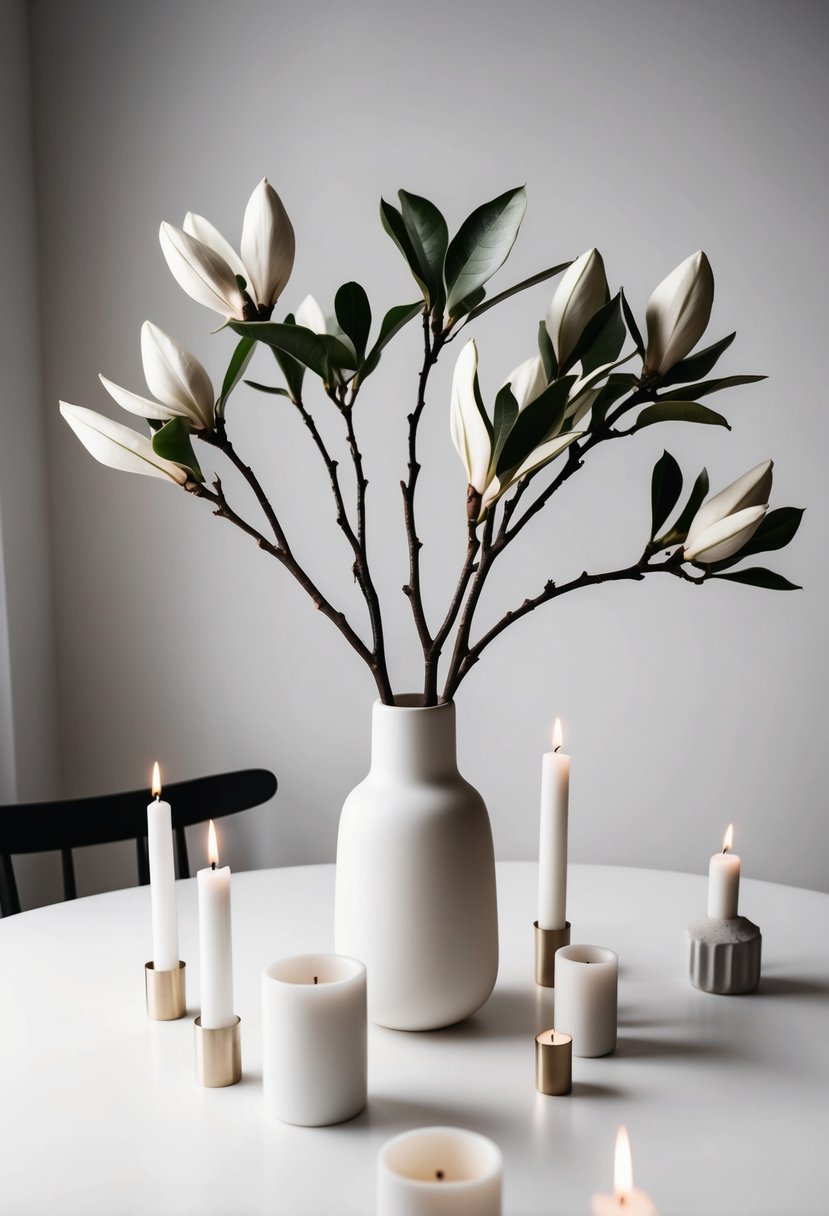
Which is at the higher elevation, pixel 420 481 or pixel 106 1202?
pixel 420 481

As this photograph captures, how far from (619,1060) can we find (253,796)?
3.39 ft

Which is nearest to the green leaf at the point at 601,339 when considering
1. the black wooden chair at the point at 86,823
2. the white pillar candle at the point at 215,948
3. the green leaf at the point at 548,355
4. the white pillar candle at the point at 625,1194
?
the green leaf at the point at 548,355

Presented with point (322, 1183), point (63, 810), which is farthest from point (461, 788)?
point (63, 810)

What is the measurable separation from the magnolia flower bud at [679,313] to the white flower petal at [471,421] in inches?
6.1

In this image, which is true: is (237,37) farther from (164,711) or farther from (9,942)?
(9,942)

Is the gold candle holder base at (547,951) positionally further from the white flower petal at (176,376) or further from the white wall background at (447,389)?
the white wall background at (447,389)

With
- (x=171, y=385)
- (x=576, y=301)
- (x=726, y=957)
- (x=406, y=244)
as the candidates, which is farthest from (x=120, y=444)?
(x=726, y=957)

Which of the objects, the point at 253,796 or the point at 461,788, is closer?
the point at 461,788

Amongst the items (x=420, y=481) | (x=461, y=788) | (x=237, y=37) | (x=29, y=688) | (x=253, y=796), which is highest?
(x=237, y=37)

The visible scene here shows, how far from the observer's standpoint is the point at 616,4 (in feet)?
6.50

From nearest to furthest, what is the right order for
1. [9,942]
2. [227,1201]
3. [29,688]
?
1. [227,1201]
2. [9,942]
3. [29,688]

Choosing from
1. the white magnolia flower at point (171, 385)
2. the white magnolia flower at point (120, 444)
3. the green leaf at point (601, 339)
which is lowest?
the white magnolia flower at point (120, 444)

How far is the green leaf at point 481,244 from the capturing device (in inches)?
35.8

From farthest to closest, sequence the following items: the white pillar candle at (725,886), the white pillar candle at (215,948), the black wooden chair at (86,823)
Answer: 1. the black wooden chair at (86,823)
2. the white pillar candle at (725,886)
3. the white pillar candle at (215,948)
